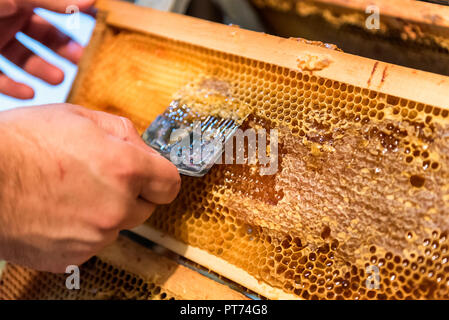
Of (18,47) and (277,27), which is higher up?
(277,27)

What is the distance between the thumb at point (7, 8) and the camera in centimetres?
165

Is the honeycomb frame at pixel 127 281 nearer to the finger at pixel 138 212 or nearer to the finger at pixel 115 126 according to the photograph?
the finger at pixel 138 212

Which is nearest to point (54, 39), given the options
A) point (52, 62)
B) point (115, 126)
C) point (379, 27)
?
point (52, 62)

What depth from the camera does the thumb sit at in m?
1.65

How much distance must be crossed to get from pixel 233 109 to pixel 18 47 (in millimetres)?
1548

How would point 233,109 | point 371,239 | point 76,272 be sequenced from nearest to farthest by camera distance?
point 371,239 → point 233,109 → point 76,272

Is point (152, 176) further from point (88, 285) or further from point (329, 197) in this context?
point (88, 285)

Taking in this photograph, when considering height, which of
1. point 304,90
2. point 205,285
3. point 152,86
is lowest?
point 205,285

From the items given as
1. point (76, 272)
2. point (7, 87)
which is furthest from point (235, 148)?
point (7, 87)

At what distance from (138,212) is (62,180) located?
27cm

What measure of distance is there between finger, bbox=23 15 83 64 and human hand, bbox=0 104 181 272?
3.89 ft

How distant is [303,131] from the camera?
131 centimetres

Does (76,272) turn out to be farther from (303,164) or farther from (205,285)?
(303,164)

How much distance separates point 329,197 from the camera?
1223 mm
